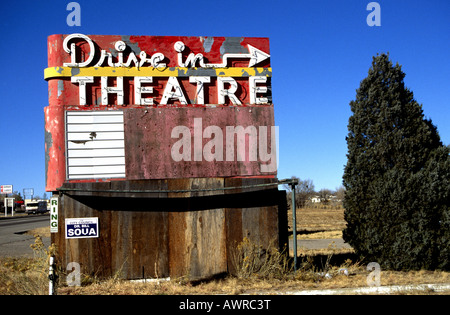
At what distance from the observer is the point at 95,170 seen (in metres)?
8.87

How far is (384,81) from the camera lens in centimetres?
980

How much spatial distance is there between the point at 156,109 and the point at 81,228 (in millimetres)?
2962

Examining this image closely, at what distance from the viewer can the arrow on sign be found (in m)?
9.46

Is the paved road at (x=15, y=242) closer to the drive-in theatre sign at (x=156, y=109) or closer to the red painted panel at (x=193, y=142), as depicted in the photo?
the drive-in theatre sign at (x=156, y=109)

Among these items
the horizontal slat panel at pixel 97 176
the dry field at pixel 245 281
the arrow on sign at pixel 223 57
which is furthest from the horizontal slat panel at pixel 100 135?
the dry field at pixel 245 281

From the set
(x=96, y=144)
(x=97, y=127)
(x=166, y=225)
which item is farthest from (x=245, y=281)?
(x=97, y=127)

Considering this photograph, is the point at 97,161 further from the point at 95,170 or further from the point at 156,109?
the point at 156,109

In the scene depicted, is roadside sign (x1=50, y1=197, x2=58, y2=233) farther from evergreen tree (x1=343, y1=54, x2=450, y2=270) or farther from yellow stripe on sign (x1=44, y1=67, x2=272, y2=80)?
evergreen tree (x1=343, y1=54, x2=450, y2=270)

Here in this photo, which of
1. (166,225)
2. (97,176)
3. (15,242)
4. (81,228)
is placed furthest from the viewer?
(15,242)

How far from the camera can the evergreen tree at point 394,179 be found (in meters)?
8.91

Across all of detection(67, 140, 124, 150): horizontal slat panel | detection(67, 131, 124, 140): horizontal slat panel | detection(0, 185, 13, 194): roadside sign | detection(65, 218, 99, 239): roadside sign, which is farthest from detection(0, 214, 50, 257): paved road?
detection(0, 185, 13, 194): roadside sign

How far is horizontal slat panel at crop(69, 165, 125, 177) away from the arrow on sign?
8.99 ft

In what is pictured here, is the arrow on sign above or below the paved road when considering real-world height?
above
